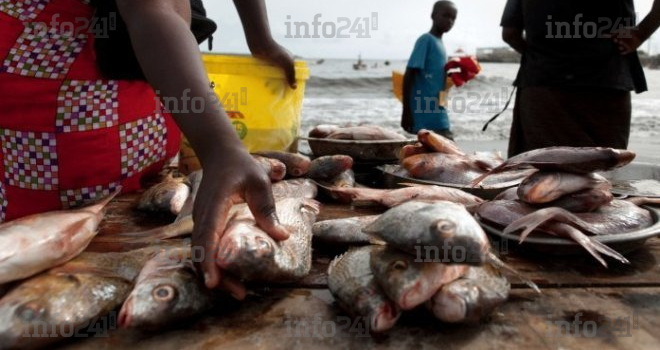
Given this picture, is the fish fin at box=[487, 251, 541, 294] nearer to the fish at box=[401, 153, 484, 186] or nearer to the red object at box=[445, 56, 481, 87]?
the fish at box=[401, 153, 484, 186]

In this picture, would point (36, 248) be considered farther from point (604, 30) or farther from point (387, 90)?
point (387, 90)

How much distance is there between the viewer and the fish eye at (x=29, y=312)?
1440 mm

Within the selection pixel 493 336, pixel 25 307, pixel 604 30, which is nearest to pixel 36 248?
pixel 25 307

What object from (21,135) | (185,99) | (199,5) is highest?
(199,5)

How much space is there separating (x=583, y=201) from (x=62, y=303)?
207 cm

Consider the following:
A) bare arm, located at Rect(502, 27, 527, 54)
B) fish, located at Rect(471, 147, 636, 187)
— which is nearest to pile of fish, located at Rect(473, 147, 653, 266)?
fish, located at Rect(471, 147, 636, 187)

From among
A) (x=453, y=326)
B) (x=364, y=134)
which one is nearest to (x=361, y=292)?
(x=453, y=326)

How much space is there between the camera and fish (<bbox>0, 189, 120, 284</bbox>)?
1670 mm

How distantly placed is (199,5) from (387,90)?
23813 mm

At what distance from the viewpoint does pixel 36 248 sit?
5.76 ft

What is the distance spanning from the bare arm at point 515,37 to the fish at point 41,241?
4182 mm

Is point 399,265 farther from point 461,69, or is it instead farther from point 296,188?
point 461,69

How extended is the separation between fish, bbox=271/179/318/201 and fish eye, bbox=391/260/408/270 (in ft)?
4.32

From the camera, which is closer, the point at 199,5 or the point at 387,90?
the point at 199,5
